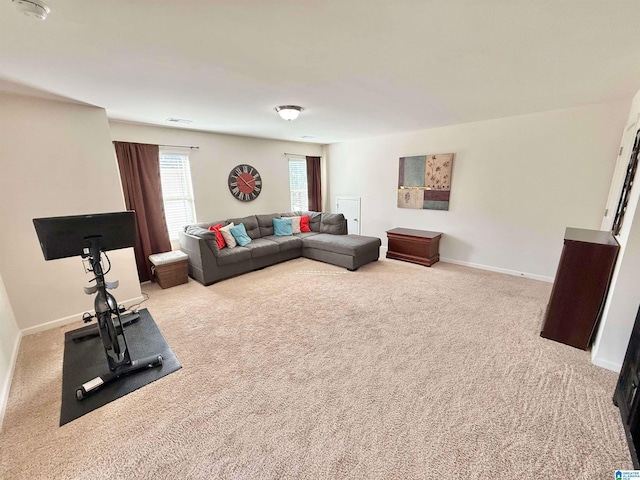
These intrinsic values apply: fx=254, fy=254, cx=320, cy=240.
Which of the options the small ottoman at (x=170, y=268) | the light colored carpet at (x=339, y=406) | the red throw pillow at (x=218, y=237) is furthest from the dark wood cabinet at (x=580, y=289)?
the small ottoman at (x=170, y=268)

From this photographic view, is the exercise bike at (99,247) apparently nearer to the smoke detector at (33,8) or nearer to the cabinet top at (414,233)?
the smoke detector at (33,8)

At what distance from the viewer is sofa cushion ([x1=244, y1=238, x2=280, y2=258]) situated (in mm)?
4164

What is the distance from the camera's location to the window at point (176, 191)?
13.4 ft

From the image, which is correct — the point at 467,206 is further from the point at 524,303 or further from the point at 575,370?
the point at 575,370

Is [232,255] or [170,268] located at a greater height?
[232,255]

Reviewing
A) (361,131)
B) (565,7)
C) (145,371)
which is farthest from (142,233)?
(565,7)

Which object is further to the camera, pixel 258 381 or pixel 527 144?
pixel 527 144

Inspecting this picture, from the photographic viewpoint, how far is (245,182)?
16.2ft

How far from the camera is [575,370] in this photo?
1966 millimetres

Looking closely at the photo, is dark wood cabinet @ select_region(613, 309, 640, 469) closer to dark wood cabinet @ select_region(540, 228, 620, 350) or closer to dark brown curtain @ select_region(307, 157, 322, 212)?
dark wood cabinet @ select_region(540, 228, 620, 350)

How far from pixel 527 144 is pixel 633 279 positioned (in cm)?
238

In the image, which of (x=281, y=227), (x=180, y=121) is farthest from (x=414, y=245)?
(x=180, y=121)

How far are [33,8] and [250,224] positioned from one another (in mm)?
3643

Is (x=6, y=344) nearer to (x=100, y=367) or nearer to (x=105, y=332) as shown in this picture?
(x=100, y=367)
